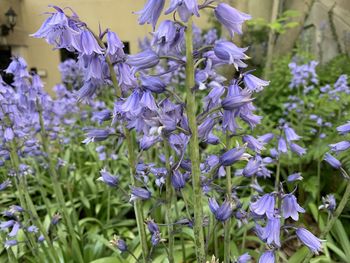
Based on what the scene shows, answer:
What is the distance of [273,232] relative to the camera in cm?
147

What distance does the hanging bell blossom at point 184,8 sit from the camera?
1157 mm

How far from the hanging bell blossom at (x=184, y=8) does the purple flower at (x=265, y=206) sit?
2.47 ft

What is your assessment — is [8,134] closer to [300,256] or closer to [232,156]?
[232,156]

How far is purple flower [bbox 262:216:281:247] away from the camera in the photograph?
147 cm

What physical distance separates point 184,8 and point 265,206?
0.80m

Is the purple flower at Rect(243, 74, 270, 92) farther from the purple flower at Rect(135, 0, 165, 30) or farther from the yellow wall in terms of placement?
the yellow wall

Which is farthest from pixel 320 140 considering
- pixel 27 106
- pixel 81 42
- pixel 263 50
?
pixel 263 50

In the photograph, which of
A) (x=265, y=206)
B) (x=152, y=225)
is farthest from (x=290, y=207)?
(x=152, y=225)

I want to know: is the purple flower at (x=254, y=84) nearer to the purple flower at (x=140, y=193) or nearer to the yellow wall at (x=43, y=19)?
the purple flower at (x=140, y=193)

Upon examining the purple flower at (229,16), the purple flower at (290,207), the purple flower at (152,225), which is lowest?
the purple flower at (152,225)

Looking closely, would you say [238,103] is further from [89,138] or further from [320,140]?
[320,140]

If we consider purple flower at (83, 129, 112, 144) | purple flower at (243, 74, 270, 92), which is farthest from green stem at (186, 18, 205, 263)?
purple flower at (83, 129, 112, 144)

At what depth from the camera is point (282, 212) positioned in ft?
5.21

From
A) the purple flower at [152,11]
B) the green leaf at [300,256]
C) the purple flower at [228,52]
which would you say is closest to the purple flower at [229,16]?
the purple flower at [228,52]
